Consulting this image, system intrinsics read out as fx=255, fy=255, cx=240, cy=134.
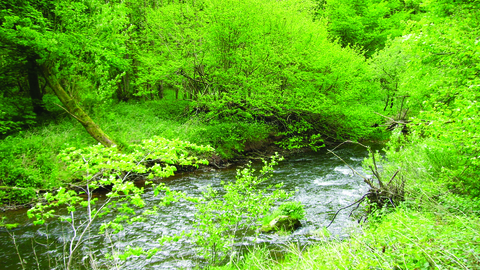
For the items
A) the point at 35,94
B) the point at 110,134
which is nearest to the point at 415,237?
the point at 110,134

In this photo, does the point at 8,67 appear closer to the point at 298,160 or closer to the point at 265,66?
the point at 265,66

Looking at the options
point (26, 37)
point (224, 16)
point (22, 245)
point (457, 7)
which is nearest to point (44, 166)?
point (22, 245)

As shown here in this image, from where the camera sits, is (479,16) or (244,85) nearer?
(479,16)

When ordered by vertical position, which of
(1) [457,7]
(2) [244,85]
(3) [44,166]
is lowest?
(3) [44,166]

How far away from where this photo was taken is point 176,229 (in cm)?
707

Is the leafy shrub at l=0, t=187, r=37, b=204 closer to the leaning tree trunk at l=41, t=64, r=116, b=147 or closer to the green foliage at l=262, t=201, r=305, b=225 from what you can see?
the leaning tree trunk at l=41, t=64, r=116, b=147

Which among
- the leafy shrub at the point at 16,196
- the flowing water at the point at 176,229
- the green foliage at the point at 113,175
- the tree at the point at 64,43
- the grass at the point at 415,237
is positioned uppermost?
the tree at the point at 64,43

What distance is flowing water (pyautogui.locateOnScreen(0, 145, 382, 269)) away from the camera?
18.6 ft

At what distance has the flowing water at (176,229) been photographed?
568cm

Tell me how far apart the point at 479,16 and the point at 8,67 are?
17.3 meters

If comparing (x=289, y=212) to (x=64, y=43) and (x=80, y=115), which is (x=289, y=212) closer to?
(x=80, y=115)

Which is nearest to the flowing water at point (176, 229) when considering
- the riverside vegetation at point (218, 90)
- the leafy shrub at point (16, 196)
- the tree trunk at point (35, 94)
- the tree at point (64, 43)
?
the riverside vegetation at point (218, 90)

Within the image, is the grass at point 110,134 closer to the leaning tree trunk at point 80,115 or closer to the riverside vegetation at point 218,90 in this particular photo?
the riverside vegetation at point 218,90

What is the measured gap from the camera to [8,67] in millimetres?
11000
